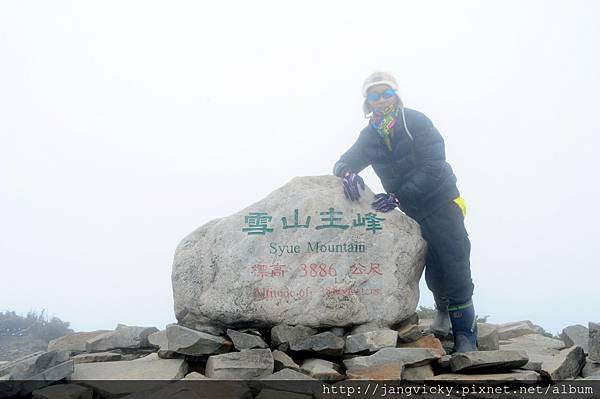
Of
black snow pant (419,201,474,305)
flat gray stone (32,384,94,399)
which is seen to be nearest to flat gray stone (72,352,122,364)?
flat gray stone (32,384,94,399)

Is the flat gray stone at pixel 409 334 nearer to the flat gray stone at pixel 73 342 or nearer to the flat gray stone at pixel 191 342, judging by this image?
the flat gray stone at pixel 191 342

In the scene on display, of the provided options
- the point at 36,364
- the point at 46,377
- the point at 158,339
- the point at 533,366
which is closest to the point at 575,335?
the point at 533,366

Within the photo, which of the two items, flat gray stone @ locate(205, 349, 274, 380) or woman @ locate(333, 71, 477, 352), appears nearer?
flat gray stone @ locate(205, 349, 274, 380)

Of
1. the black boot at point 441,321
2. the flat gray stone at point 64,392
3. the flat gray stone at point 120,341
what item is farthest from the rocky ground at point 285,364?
the black boot at point 441,321

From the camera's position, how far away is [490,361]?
19.5 feet

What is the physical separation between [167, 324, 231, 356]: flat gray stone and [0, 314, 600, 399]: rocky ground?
0.04 feet

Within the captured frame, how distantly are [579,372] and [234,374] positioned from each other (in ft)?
14.1

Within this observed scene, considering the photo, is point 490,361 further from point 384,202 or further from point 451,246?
point 384,202

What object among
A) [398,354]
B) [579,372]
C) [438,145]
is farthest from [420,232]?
[579,372]

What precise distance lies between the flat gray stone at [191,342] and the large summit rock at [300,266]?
1.67 ft

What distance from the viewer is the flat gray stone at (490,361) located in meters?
5.96

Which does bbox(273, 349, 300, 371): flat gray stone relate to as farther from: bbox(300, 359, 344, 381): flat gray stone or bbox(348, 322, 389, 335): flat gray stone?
bbox(348, 322, 389, 335): flat gray stone

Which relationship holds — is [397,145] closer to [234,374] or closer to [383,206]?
[383,206]

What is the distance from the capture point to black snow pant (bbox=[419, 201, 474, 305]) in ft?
24.6
